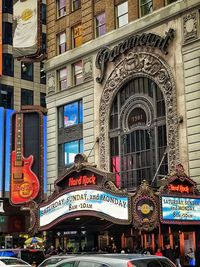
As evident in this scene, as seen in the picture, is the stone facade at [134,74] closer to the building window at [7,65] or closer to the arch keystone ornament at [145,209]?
the arch keystone ornament at [145,209]

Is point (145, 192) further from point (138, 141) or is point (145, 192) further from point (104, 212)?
point (138, 141)

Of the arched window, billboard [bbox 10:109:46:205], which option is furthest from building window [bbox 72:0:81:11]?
the arched window

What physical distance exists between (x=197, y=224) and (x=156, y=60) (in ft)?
35.5

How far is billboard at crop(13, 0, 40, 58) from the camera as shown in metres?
42.2

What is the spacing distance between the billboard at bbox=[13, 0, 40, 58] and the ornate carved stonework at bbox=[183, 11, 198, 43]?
14.1 meters

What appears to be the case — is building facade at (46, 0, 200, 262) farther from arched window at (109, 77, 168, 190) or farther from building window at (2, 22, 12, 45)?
building window at (2, 22, 12, 45)

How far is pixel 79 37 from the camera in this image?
40.3 m

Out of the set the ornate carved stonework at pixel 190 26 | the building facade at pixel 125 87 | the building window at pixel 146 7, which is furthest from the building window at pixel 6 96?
the ornate carved stonework at pixel 190 26

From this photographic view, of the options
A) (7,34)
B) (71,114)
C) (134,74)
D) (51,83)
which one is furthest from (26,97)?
(134,74)

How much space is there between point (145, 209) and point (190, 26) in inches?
479

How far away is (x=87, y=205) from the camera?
27844 millimetres

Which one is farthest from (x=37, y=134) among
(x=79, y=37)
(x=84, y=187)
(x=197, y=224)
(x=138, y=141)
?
(x=197, y=224)

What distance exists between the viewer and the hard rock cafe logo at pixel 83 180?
28480 millimetres

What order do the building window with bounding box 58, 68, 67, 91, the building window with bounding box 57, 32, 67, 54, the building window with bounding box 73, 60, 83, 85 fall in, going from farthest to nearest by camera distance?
1. the building window with bounding box 57, 32, 67, 54
2. the building window with bounding box 58, 68, 67, 91
3. the building window with bounding box 73, 60, 83, 85
